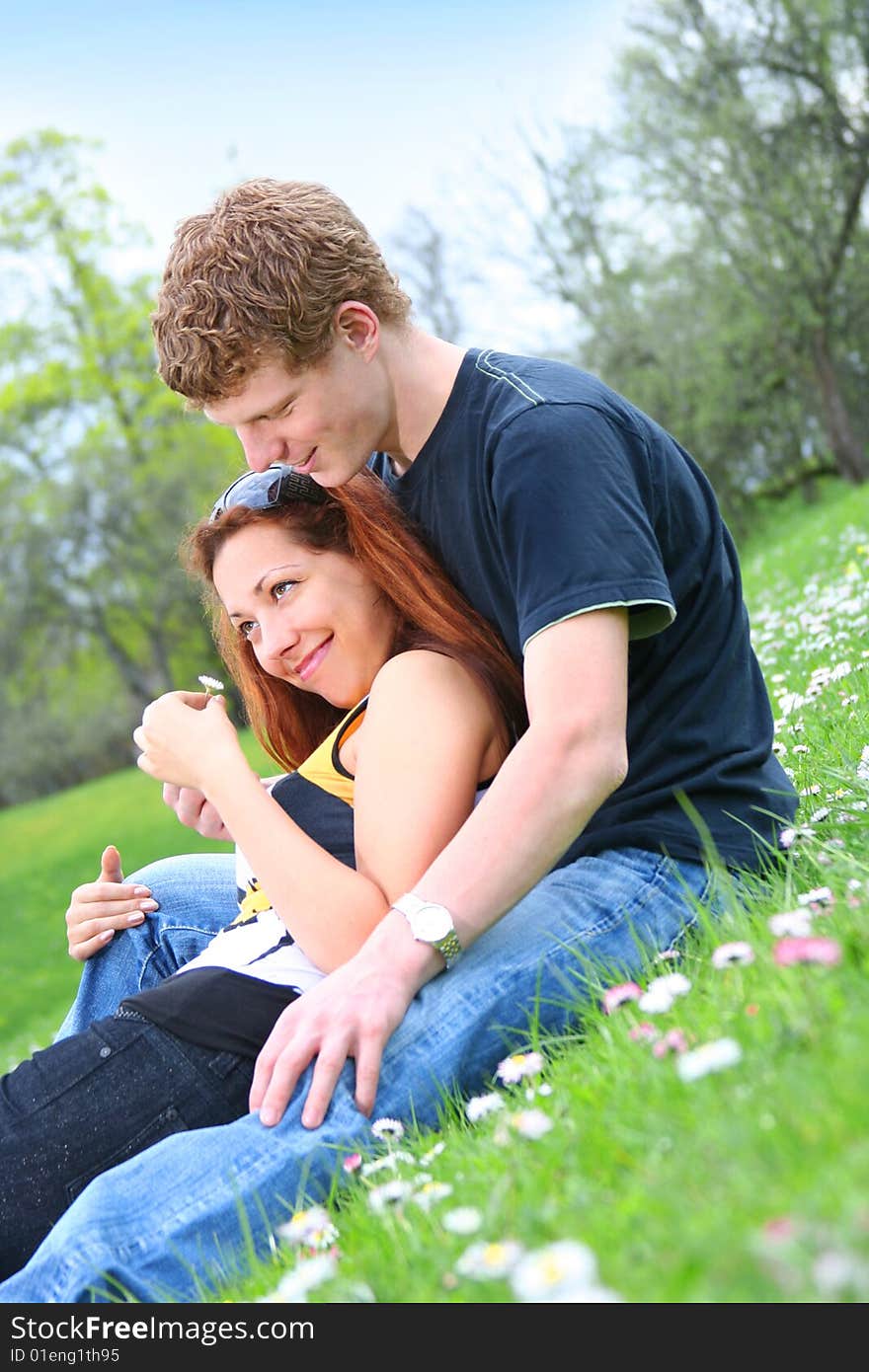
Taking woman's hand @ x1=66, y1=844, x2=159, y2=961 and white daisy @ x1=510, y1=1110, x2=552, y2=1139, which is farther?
woman's hand @ x1=66, y1=844, x2=159, y2=961

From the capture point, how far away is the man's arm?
2.57 metres

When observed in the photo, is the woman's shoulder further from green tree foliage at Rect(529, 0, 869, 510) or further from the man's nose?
green tree foliage at Rect(529, 0, 869, 510)

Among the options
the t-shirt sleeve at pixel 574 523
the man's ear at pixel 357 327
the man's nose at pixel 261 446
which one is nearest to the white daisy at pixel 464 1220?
the t-shirt sleeve at pixel 574 523

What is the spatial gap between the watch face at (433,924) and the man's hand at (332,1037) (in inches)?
3.8

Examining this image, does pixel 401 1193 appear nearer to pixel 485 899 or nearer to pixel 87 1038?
pixel 485 899

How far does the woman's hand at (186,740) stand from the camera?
3.10m

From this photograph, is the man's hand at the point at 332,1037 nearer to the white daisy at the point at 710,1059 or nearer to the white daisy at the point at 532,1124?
the white daisy at the point at 532,1124

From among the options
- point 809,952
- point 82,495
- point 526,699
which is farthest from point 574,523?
point 82,495

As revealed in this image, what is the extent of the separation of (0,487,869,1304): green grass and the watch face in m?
0.32

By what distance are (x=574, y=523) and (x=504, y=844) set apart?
25.8 inches

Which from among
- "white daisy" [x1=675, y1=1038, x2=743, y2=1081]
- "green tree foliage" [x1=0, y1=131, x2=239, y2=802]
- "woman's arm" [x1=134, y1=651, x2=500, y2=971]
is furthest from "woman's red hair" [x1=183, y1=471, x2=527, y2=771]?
"green tree foliage" [x1=0, y1=131, x2=239, y2=802]

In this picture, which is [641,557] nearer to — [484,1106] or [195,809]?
[484,1106]
